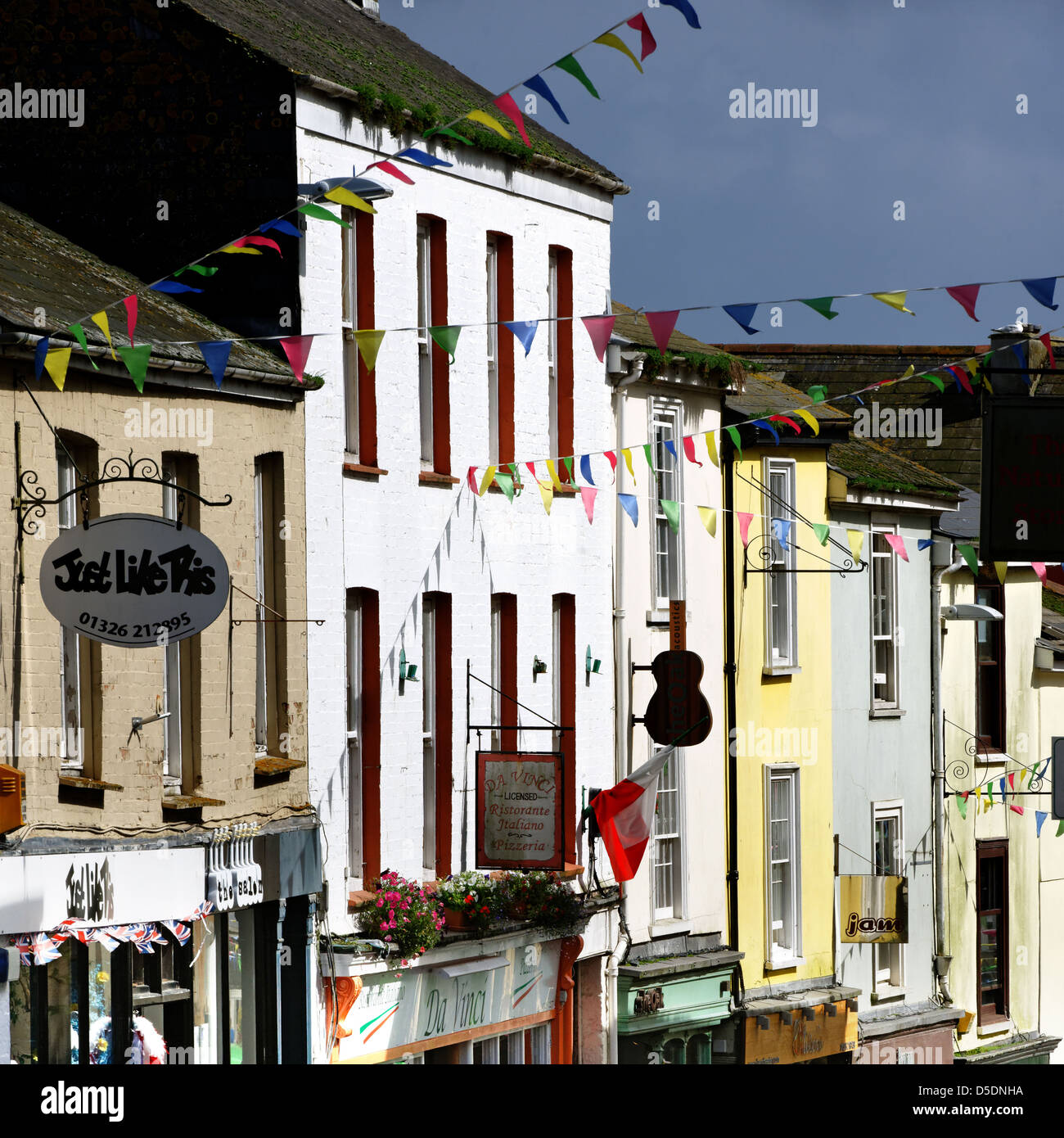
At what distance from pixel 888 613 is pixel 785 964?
4907mm

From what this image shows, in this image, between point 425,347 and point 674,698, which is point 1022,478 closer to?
point 425,347

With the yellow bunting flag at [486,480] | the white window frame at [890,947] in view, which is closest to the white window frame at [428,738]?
the yellow bunting flag at [486,480]

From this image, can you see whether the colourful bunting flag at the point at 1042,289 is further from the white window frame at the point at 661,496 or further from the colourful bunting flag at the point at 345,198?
the white window frame at the point at 661,496

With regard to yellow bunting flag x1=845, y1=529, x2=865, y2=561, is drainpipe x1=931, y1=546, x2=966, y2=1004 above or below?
below

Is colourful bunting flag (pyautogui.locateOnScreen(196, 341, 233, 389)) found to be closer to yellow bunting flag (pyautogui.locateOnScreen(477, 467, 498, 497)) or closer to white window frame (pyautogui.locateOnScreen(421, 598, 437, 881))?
yellow bunting flag (pyautogui.locateOnScreen(477, 467, 498, 497))

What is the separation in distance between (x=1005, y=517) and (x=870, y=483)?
417 inches

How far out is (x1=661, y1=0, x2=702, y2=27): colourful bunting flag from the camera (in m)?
12.7

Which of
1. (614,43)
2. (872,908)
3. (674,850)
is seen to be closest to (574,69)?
(614,43)

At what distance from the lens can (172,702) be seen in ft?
55.5

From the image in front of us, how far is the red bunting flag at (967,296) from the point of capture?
45.6ft

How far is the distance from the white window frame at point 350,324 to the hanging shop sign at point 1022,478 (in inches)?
231

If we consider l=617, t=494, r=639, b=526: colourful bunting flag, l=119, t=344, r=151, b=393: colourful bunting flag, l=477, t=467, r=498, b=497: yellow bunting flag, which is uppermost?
l=119, t=344, r=151, b=393: colourful bunting flag

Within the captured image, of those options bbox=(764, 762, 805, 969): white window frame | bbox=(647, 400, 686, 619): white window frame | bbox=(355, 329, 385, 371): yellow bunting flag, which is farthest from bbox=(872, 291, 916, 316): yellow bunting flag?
bbox=(764, 762, 805, 969): white window frame

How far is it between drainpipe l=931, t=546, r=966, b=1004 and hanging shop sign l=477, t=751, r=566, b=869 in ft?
31.6
